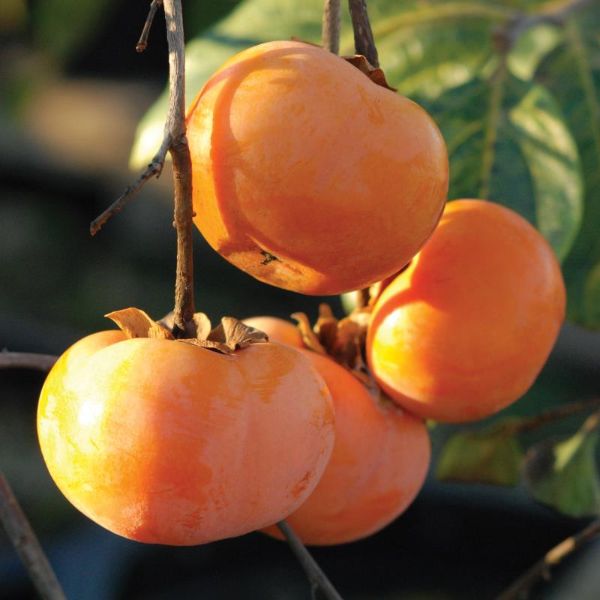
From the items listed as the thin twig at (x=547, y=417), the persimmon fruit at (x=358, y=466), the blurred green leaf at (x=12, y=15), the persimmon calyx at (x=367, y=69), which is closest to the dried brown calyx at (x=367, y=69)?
the persimmon calyx at (x=367, y=69)

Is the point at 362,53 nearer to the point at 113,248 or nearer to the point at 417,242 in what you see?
the point at 417,242

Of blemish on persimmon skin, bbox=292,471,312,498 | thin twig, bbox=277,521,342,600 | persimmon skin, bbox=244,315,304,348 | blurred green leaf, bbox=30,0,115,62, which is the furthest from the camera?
blurred green leaf, bbox=30,0,115,62

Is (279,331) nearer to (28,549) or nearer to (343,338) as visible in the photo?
(343,338)

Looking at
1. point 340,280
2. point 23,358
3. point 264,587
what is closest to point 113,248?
point 264,587

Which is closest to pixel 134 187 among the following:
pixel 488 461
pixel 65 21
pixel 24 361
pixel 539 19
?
pixel 24 361

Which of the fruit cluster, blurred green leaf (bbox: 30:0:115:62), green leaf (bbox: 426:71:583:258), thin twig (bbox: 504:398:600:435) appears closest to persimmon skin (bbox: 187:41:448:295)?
the fruit cluster

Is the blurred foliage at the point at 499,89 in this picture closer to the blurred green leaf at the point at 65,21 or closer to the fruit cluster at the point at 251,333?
the fruit cluster at the point at 251,333

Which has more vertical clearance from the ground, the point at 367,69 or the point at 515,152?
the point at 367,69

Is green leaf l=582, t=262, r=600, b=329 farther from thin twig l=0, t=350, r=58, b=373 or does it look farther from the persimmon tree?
thin twig l=0, t=350, r=58, b=373
